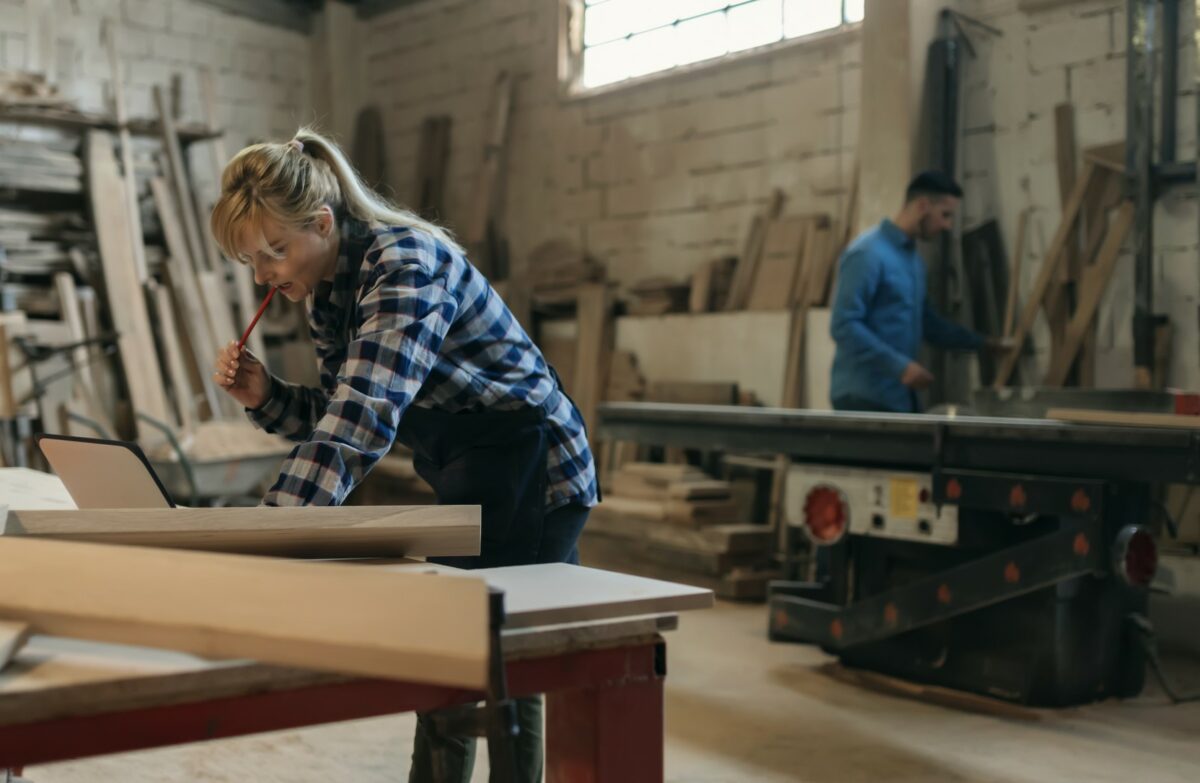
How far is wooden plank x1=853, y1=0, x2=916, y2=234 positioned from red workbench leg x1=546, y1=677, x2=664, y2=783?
4.47m

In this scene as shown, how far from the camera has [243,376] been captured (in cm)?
209

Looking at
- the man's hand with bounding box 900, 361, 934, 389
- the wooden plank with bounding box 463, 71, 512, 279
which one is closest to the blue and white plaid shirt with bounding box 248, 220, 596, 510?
the man's hand with bounding box 900, 361, 934, 389

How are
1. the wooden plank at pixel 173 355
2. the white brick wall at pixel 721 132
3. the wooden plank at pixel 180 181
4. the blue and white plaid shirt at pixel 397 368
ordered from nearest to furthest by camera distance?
1. the blue and white plaid shirt at pixel 397 368
2. the white brick wall at pixel 721 132
3. the wooden plank at pixel 173 355
4. the wooden plank at pixel 180 181

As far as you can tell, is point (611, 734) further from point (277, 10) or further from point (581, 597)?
point (277, 10)

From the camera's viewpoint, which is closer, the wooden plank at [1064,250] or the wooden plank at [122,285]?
the wooden plank at [1064,250]

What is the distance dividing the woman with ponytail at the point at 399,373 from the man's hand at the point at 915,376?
9.09ft

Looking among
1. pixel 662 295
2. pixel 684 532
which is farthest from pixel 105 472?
pixel 662 295

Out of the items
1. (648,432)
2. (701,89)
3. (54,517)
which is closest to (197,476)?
(648,432)

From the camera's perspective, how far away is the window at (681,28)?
21.0 ft

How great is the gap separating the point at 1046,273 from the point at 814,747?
9.04 feet

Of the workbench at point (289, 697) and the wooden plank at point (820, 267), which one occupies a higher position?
the wooden plank at point (820, 267)

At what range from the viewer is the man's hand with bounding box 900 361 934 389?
4.71m

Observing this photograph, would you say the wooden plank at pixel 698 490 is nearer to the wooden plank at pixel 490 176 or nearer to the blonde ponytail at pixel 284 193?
the wooden plank at pixel 490 176

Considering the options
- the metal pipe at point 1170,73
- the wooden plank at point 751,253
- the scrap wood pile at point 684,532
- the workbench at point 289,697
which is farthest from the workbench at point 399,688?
the wooden plank at point 751,253
